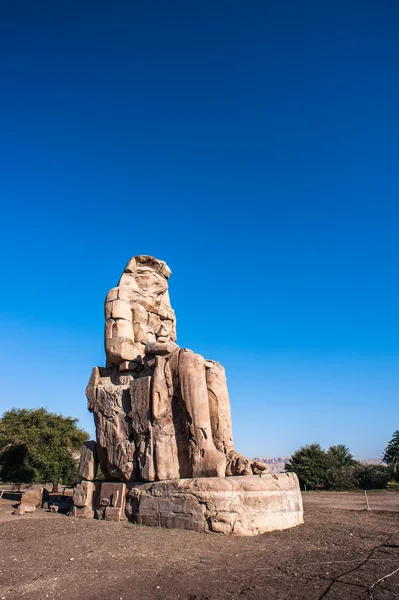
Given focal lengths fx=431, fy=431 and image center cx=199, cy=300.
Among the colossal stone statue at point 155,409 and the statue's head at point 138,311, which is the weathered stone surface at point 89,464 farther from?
the statue's head at point 138,311

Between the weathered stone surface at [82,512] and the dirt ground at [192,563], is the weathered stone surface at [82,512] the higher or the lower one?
the higher one

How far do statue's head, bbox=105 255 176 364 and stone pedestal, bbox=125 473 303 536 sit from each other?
304cm

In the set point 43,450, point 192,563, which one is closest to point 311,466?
point 43,450

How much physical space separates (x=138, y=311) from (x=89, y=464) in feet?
12.0

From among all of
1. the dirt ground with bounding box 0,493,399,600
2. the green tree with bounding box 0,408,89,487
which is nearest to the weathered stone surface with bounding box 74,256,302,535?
the dirt ground with bounding box 0,493,399,600

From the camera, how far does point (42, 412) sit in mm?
17797

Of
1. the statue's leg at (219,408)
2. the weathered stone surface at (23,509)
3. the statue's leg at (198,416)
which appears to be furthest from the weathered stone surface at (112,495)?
the weathered stone surface at (23,509)

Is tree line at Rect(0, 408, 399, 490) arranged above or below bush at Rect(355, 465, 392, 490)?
above

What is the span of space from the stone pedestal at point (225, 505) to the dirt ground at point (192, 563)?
0.22m

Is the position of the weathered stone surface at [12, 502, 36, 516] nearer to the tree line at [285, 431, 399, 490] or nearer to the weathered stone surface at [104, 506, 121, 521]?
the weathered stone surface at [104, 506, 121, 521]

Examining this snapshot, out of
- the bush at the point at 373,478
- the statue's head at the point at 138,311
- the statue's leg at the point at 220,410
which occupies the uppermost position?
the statue's head at the point at 138,311

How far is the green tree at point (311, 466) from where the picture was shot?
2250cm

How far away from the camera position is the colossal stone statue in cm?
788

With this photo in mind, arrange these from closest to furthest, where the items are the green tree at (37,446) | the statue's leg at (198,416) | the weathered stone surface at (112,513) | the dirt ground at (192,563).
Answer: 1. the dirt ground at (192,563)
2. the statue's leg at (198,416)
3. the weathered stone surface at (112,513)
4. the green tree at (37,446)
